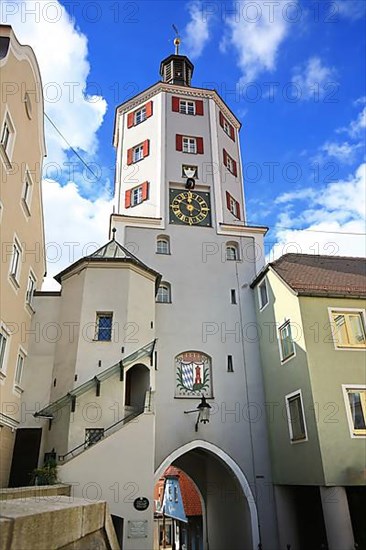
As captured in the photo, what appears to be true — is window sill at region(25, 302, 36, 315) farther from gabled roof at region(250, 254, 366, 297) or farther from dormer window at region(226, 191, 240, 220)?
dormer window at region(226, 191, 240, 220)

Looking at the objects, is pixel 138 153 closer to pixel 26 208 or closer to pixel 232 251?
pixel 232 251

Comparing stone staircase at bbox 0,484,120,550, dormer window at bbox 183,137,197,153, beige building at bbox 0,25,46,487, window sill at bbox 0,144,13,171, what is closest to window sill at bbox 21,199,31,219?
beige building at bbox 0,25,46,487

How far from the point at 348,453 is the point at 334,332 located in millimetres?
3708

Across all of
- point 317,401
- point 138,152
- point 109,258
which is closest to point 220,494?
point 317,401

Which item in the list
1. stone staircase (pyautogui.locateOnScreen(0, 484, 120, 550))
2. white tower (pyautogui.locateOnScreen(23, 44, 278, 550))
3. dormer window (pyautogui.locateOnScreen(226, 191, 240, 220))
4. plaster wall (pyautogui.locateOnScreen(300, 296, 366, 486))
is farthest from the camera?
dormer window (pyautogui.locateOnScreen(226, 191, 240, 220))

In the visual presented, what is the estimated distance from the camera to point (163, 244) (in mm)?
20594

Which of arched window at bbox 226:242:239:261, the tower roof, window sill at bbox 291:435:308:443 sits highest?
the tower roof

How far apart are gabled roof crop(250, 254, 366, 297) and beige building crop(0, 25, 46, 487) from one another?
9133mm

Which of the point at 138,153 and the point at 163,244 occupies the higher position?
the point at 138,153

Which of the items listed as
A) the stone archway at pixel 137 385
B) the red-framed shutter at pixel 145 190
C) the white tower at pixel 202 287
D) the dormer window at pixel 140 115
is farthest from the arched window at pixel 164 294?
the dormer window at pixel 140 115

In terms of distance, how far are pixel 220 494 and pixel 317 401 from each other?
7.59 metres

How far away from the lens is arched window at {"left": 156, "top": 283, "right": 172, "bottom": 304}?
18.9m

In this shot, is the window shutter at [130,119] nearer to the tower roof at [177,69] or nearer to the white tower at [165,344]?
the white tower at [165,344]

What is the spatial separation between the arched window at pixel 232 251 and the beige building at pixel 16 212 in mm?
8793
